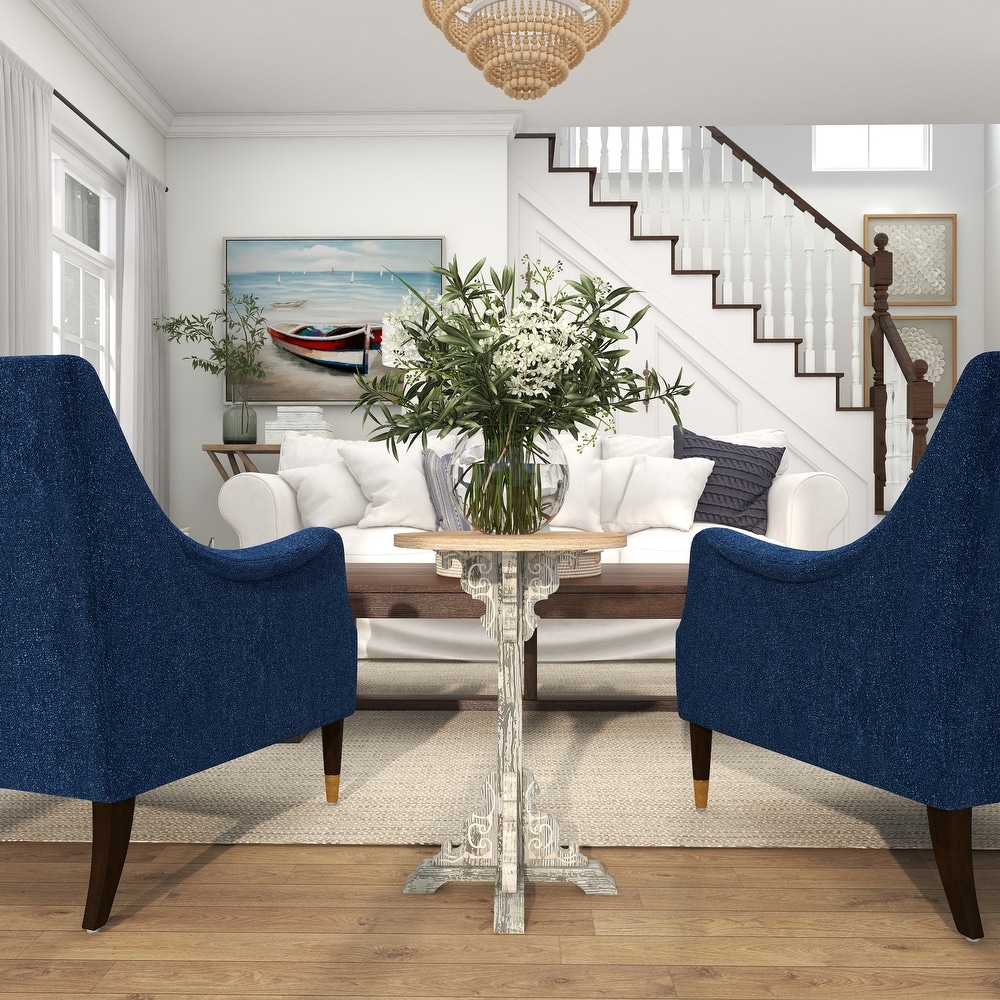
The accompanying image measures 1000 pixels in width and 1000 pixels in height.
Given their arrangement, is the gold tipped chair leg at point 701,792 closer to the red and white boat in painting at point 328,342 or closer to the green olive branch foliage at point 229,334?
the red and white boat in painting at point 328,342

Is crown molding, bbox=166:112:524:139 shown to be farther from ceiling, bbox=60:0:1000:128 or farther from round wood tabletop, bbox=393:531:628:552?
round wood tabletop, bbox=393:531:628:552

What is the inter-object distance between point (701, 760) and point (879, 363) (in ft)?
13.2

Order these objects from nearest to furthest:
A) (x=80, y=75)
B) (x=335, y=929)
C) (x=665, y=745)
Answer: (x=335, y=929) < (x=665, y=745) < (x=80, y=75)

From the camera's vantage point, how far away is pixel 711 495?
4070mm

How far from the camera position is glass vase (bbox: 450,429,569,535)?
65.9 inches

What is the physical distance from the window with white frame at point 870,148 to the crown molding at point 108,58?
187 inches

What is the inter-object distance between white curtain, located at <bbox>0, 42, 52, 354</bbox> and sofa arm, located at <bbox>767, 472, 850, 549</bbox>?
127 inches

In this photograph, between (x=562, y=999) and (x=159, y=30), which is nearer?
(x=562, y=999)

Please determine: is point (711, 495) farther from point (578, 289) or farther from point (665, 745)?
point (578, 289)

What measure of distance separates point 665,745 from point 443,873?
41.6 inches

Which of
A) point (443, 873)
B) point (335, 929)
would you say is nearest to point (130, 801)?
point (335, 929)

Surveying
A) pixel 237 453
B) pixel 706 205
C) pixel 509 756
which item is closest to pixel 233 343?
pixel 237 453

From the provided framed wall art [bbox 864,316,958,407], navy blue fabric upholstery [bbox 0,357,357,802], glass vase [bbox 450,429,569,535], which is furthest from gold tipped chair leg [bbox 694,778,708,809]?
framed wall art [bbox 864,316,958,407]

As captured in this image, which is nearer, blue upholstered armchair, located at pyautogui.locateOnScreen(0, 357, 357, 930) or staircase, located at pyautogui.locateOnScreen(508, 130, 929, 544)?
blue upholstered armchair, located at pyautogui.locateOnScreen(0, 357, 357, 930)
